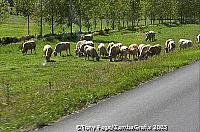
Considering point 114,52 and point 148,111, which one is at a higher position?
point 114,52

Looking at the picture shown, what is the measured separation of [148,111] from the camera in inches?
571

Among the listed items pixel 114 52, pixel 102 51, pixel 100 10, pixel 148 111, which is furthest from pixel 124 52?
pixel 100 10

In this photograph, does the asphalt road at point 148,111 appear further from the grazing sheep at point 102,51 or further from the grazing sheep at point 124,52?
the grazing sheep at point 102,51

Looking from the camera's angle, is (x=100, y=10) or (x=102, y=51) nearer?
(x=102, y=51)

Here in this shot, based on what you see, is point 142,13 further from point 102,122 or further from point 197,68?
point 102,122

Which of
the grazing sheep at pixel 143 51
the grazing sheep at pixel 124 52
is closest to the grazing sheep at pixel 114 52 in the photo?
the grazing sheep at pixel 124 52

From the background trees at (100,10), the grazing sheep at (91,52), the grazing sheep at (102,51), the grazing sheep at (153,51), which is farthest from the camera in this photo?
the background trees at (100,10)

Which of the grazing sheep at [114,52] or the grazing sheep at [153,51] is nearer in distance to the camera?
the grazing sheep at [153,51]

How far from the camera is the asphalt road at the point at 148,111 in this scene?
12.7 meters

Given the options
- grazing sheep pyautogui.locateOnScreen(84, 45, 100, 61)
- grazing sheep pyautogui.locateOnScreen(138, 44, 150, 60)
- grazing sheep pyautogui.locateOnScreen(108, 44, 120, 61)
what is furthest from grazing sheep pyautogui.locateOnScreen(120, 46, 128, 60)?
grazing sheep pyautogui.locateOnScreen(84, 45, 100, 61)

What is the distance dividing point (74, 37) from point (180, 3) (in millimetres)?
63191

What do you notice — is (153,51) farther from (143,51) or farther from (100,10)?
(100,10)

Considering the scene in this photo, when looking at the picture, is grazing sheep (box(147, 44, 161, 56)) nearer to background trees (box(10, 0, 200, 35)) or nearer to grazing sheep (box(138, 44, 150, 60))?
grazing sheep (box(138, 44, 150, 60))

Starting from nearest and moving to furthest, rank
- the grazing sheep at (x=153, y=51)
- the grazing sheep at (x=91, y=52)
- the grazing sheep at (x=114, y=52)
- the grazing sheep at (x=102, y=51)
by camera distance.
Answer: the grazing sheep at (x=153, y=51) → the grazing sheep at (x=114, y=52) → the grazing sheep at (x=91, y=52) → the grazing sheep at (x=102, y=51)
